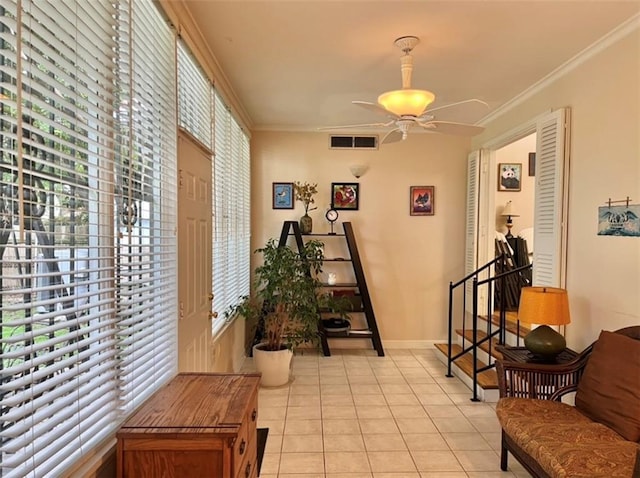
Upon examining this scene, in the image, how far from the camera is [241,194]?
14.5 ft

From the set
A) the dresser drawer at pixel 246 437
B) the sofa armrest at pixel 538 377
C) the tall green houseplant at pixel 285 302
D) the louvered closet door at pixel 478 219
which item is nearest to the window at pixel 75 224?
the dresser drawer at pixel 246 437

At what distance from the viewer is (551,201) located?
324cm

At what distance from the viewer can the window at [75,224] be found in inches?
40.4

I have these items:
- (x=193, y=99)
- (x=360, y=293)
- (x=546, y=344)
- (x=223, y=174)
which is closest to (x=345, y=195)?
(x=360, y=293)

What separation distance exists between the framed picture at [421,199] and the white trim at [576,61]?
122 centimetres

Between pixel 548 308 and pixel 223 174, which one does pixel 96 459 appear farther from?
pixel 548 308

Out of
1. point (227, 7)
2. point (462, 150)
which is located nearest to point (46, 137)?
point (227, 7)

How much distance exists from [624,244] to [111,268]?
2910mm

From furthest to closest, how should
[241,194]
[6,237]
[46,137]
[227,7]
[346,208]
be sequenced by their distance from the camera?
[346,208] < [241,194] < [227,7] < [46,137] < [6,237]

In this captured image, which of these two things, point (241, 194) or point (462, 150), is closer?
point (241, 194)

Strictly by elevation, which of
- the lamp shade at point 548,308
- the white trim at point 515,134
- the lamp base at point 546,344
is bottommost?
the lamp base at point 546,344

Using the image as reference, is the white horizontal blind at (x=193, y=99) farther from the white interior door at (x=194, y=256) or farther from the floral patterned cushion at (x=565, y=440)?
the floral patterned cushion at (x=565, y=440)

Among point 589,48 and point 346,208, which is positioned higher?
point 589,48

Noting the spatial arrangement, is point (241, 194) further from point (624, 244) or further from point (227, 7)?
point (624, 244)
